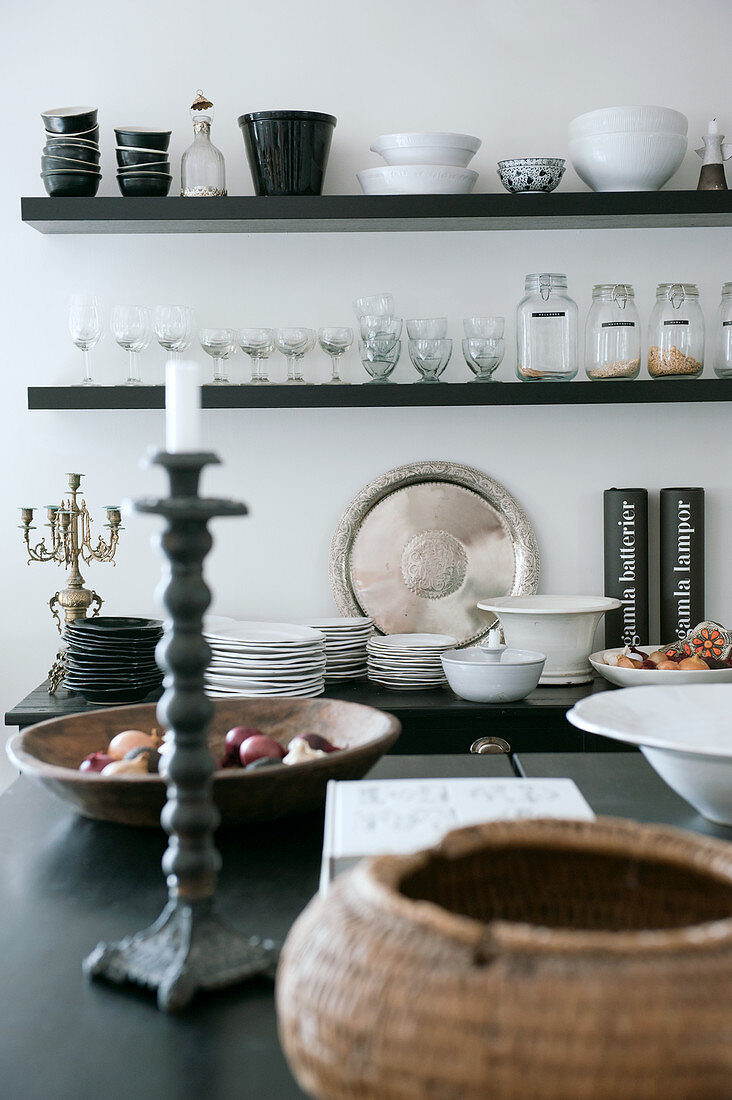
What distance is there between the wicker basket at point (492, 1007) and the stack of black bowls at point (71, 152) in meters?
2.35

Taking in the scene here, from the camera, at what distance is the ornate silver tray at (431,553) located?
280cm

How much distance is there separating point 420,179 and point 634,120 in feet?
1.70

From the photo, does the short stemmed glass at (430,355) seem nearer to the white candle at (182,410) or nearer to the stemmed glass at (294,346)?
the stemmed glass at (294,346)

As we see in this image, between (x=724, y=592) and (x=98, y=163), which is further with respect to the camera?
(x=724, y=592)

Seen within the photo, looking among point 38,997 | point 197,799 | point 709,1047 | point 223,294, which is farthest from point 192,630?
point 223,294

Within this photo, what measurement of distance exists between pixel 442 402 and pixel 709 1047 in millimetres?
2194

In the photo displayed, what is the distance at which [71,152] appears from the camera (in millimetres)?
2561

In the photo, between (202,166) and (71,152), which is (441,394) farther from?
(71,152)

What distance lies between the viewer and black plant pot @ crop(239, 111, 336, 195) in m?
2.51

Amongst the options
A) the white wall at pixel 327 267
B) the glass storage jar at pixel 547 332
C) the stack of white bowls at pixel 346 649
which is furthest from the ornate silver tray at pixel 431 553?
the glass storage jar at pixel 547 332

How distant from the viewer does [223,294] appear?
9.20ft

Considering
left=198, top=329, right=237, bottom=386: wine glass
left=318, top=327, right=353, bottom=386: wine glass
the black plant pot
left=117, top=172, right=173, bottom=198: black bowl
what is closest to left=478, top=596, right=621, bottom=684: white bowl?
left=318, top=327, right=353, bottom=386: wine glass

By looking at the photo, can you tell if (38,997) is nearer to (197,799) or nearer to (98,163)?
(197,799)

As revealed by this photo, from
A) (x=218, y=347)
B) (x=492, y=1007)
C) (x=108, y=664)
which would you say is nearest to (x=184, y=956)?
(x=492, y=1007)
